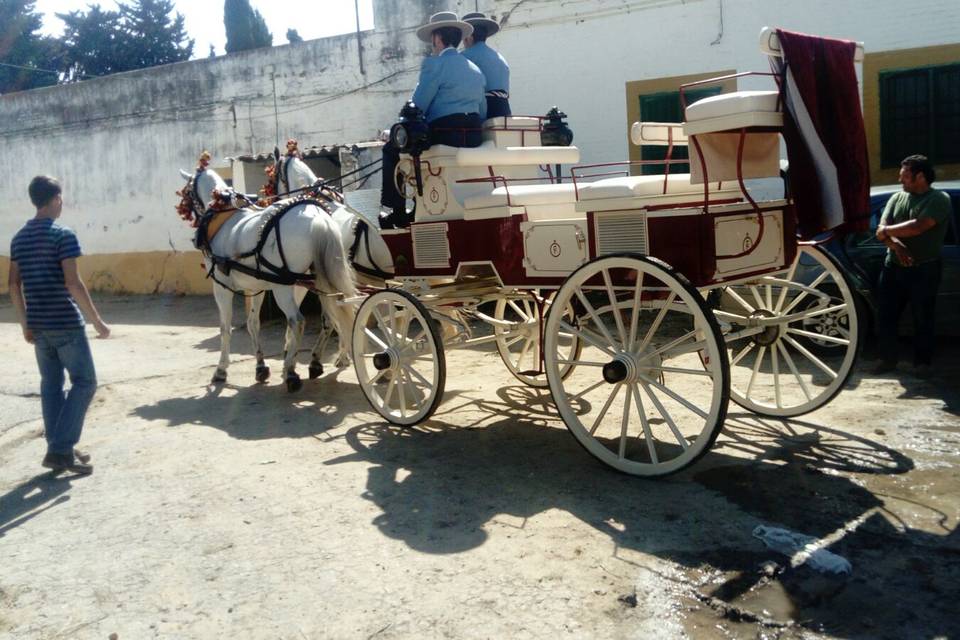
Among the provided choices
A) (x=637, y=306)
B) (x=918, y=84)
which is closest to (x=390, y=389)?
(x=637, y=306)

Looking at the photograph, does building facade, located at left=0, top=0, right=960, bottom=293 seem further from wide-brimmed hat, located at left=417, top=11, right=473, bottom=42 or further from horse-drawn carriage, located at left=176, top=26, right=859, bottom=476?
wide-brimmed hat, located at left=417, top=11, right=473, bottom=42

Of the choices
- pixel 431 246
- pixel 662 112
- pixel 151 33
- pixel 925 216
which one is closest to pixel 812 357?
pixel 925 216

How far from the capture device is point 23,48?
31750 mm

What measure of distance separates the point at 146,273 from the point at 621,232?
1354 centimetres

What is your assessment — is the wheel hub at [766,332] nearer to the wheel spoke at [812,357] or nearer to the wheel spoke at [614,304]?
the wheel spoke at [812,357]

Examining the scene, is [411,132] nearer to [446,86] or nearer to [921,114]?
[446,86]

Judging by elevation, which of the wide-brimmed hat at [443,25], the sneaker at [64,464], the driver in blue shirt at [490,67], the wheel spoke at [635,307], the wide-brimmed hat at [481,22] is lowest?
the sneaker at [64,464]

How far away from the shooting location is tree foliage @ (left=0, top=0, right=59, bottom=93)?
31.0m

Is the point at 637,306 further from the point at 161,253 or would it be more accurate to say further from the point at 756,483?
the point at 161,253

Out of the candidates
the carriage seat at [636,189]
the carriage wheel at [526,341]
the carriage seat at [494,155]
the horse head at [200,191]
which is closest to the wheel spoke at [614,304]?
the carriage seat at [636,189]

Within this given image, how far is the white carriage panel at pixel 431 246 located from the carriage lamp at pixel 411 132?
51cm

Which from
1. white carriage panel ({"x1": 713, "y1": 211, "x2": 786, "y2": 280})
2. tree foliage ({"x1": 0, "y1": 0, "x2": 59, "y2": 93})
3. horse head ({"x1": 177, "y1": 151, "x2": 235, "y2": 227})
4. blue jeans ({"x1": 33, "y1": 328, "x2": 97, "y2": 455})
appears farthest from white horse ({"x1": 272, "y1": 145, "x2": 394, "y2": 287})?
tree foliage ({"x1": 0, "y1": 0, "x2": 59, "y2": 93})

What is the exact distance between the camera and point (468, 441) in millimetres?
5586

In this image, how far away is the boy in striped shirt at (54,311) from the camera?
5.08 meters
